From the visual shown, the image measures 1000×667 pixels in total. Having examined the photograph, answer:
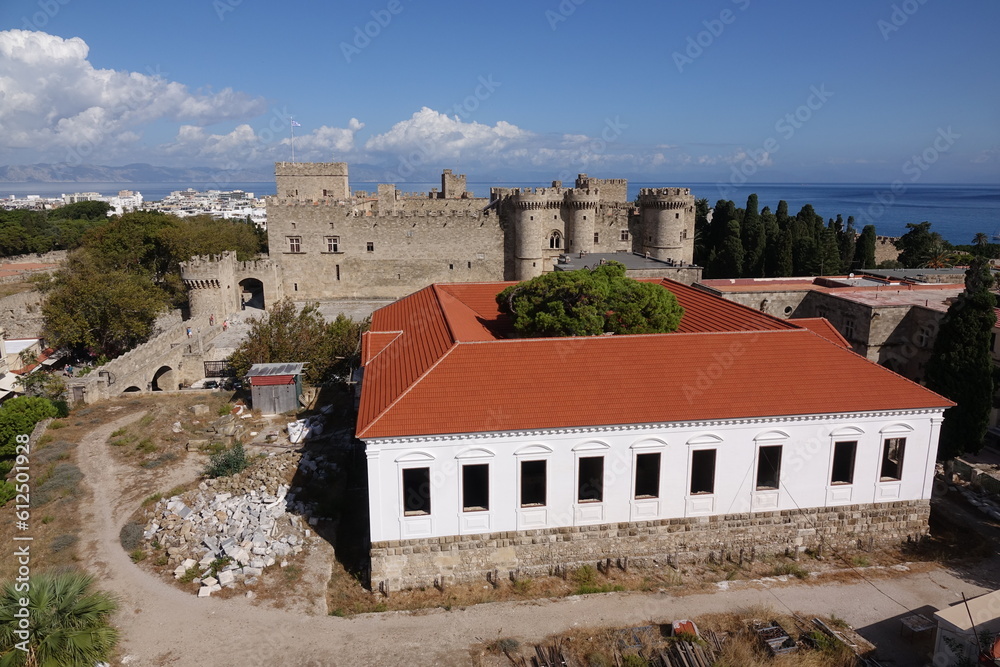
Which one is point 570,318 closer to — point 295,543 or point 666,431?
point 666,431

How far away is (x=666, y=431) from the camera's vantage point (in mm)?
13703

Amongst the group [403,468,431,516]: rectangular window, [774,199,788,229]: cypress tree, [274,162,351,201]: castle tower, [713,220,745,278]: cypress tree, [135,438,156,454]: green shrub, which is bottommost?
[135,438,156,454]: green shrub

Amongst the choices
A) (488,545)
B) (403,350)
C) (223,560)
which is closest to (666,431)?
(488,545)

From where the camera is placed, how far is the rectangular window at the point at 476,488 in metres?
13.4

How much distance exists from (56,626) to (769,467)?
14.0 meters

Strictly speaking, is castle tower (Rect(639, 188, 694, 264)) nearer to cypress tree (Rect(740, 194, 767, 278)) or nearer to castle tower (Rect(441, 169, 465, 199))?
cypress tree (Rect(740, 194, 767, 278))

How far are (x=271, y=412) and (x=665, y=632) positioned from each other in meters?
14.6

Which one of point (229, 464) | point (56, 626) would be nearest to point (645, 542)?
point (229, 464)

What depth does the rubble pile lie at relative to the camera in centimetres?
1312

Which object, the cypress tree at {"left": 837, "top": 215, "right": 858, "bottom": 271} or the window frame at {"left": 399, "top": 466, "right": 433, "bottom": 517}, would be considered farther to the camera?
the cypress tree at {"left": 837, "top": 215, "right": 858, "bottom": 271}

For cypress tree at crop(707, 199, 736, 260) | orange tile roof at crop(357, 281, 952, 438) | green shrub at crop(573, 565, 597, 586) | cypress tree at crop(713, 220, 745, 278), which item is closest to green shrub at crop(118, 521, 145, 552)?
orange tile roof at crop(357, 281, 952, 438)

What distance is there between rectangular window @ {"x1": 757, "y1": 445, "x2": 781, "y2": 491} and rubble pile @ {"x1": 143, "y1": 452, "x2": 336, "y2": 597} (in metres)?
10.4

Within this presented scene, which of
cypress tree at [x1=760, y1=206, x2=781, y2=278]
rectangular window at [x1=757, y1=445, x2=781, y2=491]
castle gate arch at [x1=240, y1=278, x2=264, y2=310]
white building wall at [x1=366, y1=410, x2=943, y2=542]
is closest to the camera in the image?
white building wall at [x1=366, y1=410, x2=943, y2=542]

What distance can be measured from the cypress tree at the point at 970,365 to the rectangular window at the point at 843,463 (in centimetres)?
385
